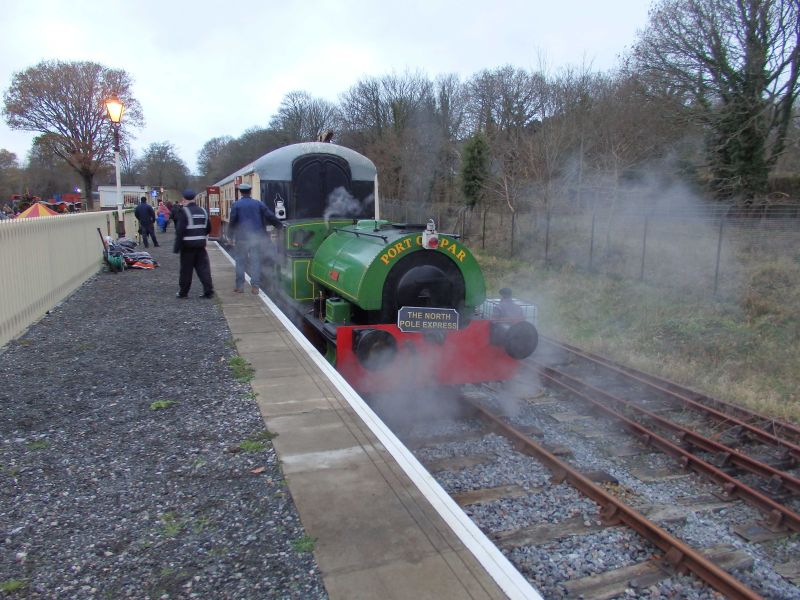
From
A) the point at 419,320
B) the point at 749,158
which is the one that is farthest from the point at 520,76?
the point at 419,320

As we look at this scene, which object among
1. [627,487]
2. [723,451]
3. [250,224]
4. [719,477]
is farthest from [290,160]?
[719,477]

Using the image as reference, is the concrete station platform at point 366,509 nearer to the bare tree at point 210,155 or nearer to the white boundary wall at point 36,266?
the white boundary wall at point 36,266

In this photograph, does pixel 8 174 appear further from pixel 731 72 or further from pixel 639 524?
pixel 639 524

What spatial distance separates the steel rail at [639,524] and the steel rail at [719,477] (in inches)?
37.1

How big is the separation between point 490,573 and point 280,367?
136 inches

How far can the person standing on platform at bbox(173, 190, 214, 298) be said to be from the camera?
8.39 meters

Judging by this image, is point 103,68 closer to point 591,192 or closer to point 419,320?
point 591,192

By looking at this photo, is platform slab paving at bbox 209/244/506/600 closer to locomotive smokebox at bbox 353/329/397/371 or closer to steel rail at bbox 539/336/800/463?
locomotive smokebox at bbox 353/329/397/371

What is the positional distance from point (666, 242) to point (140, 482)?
14.0 meters

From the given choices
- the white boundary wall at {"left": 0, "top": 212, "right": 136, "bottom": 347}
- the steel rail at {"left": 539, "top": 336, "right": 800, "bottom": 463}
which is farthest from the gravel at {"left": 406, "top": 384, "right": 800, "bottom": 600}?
the white boundary wall at {"left": 0, "top": 212, "right": 136, "bottom": 347}

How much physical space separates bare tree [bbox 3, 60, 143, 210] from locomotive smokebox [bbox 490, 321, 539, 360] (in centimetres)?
3626

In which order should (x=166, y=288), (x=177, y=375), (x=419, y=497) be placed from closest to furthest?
(x=419, y=497), (x=177, y=375), (x=166, y=288)

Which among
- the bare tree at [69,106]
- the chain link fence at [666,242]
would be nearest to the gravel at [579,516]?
the chain link fence at [666,242]

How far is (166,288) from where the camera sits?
1003cm
